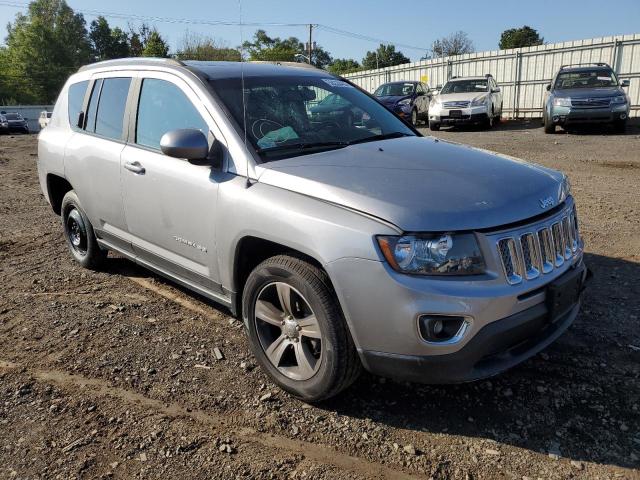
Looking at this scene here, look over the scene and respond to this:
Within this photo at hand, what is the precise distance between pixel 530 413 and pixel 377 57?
77.0 meters

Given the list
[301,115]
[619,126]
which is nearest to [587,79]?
[619,126]

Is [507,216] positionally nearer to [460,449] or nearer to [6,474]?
[460,449]

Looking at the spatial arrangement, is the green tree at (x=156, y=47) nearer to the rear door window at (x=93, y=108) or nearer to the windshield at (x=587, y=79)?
the windshield at (x=587, y=79)

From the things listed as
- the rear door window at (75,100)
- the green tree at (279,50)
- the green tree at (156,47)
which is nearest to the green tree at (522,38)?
the green tree at (279,50)

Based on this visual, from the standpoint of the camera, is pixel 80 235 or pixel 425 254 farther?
pixel 80 235

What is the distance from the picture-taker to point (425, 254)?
2.38m

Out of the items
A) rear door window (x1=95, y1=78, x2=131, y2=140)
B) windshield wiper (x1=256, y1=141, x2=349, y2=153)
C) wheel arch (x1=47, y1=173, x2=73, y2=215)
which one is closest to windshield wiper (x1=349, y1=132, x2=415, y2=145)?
windshield wiper (x1=256, y1=141, x2=349, y2=153)

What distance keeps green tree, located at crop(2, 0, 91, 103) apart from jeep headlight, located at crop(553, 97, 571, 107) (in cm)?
6739

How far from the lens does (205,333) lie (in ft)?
12.4

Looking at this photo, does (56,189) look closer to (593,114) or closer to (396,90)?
(593,114)

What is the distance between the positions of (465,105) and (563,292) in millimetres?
14760

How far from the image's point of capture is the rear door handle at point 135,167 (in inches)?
146

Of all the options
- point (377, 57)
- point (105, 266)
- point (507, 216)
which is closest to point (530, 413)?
point (507, 216)

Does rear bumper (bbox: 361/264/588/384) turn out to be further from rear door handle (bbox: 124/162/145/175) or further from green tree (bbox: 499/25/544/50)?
green tree (bbox: 499/25/544/50)
